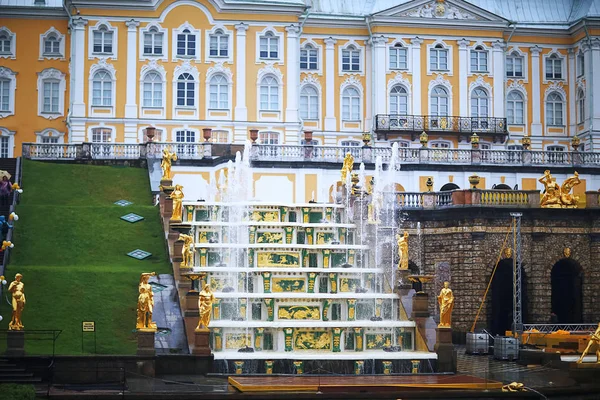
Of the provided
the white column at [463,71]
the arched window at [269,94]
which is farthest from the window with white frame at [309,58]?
the white column at [463,71]

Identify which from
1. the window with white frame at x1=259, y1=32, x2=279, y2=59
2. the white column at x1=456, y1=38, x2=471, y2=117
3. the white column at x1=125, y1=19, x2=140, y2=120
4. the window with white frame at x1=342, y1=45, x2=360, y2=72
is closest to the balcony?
the white column at x1=456, y1=38, x2=471, y2=117

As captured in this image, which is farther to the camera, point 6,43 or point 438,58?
point 438,58

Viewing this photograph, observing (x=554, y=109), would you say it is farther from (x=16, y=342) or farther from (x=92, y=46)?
(x=16, y=342)

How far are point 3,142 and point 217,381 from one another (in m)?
46.9

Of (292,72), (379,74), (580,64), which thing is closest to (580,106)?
(580,64)

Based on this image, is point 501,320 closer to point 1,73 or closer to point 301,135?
point 301,135

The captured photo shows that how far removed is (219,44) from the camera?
263ft

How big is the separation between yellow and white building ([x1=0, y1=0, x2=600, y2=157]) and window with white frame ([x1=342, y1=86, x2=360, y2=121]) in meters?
0.07

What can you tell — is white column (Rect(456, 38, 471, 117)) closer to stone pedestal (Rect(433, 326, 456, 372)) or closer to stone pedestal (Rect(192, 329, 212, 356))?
stone pedestal (Rect(433, 326, 456, 372))

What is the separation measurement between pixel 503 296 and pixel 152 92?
32314 mm

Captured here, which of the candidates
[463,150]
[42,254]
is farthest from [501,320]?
[42,254]

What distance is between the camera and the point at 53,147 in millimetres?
66250

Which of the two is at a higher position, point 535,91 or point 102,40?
point 102,40

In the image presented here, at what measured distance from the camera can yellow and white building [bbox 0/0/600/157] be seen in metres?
78.9
